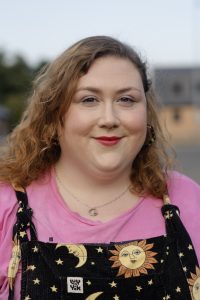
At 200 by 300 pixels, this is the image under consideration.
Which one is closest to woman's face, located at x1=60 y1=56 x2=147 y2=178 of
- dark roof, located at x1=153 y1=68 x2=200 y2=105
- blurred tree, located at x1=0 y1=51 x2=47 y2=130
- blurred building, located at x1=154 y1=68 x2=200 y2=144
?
blurred building, located at x1=154 y1=68 x2=200 y2=144

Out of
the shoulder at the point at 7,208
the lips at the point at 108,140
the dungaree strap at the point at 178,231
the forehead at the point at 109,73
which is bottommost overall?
the dungaree strap at the point at 178,231

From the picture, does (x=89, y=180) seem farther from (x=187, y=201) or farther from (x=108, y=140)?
(x=187, y=201)

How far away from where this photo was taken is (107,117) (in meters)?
2.08

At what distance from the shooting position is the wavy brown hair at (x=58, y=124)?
2.17 meters

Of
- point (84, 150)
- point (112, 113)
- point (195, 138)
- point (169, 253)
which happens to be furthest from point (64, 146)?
point (195, 138)

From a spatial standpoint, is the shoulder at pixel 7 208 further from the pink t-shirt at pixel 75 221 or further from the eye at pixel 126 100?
the eye at pixel 126 100

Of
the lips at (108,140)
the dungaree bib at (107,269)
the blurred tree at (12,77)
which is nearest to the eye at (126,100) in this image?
the lips at (108,140)

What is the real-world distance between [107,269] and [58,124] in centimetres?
64

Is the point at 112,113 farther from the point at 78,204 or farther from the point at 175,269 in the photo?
the point at 175,269

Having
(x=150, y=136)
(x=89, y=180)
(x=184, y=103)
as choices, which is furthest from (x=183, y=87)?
(x=89, y=180)

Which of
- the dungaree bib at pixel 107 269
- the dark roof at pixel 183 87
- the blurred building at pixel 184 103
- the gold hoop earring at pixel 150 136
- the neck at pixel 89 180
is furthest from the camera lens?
the dark roof at pixel 183 87

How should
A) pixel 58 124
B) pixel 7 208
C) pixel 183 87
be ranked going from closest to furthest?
pixel 7 208 < pixel 58 124 < pixel 183 87

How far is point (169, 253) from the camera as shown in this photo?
215 cm

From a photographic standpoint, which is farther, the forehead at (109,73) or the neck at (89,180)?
the neck at (89,180)
